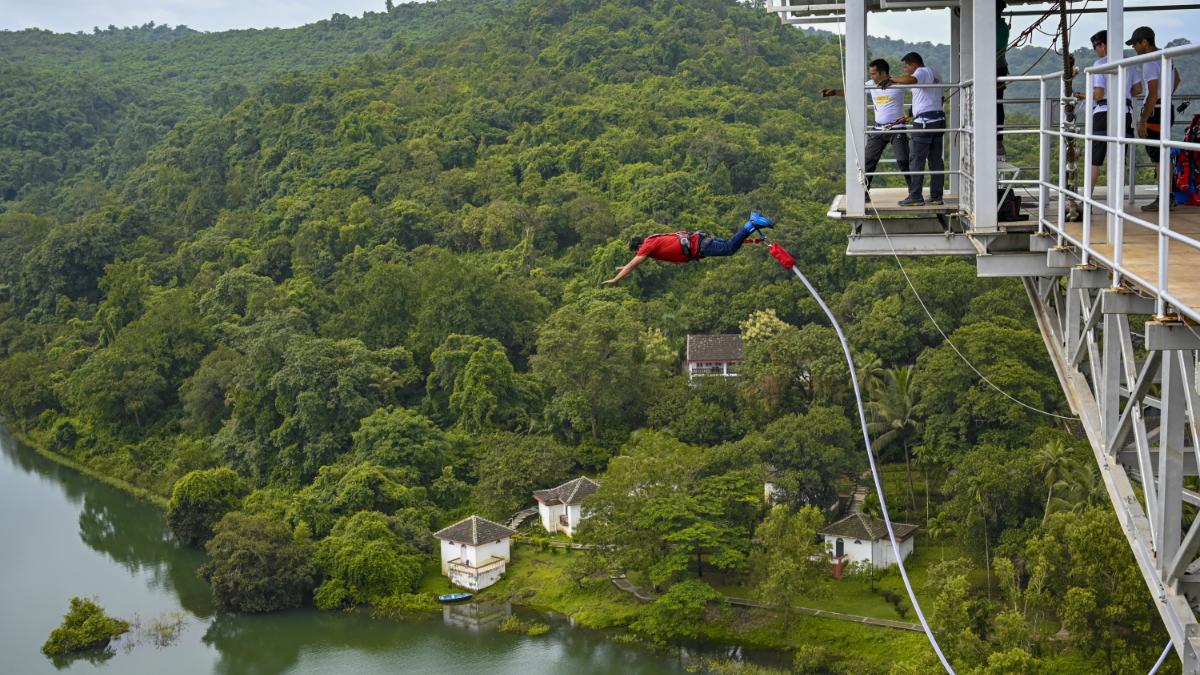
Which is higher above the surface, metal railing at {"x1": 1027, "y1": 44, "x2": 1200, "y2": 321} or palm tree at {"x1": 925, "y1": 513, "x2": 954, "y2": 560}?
metal railing at {"x1": 1027, "y1": 44, "x2": 1200, "y2": 321}

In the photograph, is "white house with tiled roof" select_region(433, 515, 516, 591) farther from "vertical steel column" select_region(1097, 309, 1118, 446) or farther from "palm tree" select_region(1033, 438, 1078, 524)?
"vertical steel column" select_region(1097, 309, 1118, 446)

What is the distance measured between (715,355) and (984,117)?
67.6 ft

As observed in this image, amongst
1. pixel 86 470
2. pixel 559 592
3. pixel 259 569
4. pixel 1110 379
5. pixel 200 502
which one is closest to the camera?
pixel 1110 379

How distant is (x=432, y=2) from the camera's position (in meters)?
73.7

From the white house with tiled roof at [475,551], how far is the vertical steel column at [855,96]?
15.0 meters

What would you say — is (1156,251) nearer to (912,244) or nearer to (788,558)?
(912,244)

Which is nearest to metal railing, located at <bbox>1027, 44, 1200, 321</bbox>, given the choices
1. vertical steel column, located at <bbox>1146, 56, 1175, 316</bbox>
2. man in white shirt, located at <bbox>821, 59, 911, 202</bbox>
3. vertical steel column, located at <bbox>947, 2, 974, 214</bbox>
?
vertical steel column, located at <bbox>1146, 56, 1175, 316</bbox>

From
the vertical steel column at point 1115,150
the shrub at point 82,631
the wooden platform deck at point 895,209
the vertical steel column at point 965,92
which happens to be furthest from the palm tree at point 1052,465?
the vertical steel column at point 1115,150

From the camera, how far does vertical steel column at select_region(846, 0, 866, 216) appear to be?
5684 millimetres

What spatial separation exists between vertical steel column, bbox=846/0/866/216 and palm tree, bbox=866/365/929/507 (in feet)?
50.2

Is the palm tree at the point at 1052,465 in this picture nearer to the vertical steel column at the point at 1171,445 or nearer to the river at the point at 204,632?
the river at the point at 204,632

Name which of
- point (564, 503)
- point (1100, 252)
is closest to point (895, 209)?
point (1100, 252)

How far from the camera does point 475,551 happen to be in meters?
20.0

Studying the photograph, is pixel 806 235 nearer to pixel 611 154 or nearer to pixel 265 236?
pixel 611 154
